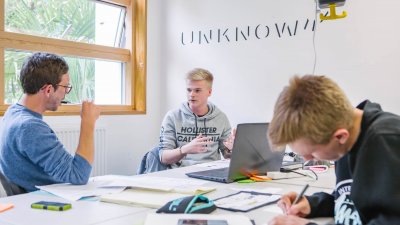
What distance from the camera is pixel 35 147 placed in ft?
5.39

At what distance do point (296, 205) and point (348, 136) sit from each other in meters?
0.36

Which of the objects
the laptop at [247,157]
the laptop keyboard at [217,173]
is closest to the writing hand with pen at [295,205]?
the laptop at [247,157]

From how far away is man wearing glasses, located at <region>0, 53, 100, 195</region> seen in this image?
165cm

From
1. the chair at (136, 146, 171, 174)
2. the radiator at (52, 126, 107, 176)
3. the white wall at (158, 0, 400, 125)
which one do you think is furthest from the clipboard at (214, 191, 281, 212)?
the radiator at (52, 126, 107, 176)

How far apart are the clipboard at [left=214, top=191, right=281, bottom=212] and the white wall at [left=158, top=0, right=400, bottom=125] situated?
1.82m

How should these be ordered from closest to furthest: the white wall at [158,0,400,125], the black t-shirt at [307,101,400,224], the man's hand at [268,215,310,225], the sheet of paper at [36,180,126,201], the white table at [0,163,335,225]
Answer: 1. the black t-shirt at [307,101,400,224]
2. the man's hand at [268,215,310,225]
3. the white table at [0,163,335,225]
4. the sheet of paper at [36,180,126,201]
5. the white wall at [158,0,400,125]

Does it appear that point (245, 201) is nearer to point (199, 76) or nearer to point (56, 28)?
point (199, 76)

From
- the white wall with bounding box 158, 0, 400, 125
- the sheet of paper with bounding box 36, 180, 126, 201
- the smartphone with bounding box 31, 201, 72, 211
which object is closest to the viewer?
the smartphone with bounding box 31, 201, 72, 211

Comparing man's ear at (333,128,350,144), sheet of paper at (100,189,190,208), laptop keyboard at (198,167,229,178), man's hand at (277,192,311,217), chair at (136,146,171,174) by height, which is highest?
man's ear at (333,128,350,144)

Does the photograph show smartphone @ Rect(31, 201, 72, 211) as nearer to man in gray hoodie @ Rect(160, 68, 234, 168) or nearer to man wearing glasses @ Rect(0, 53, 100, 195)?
man wearing glasses @ Rect(0, 53, 100, 195)

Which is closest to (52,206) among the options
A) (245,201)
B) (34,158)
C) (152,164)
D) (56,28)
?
(34,158)

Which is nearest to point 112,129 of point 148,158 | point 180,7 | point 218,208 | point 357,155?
point 148,158

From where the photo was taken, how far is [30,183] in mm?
1709

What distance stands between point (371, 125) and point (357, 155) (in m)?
0.08
